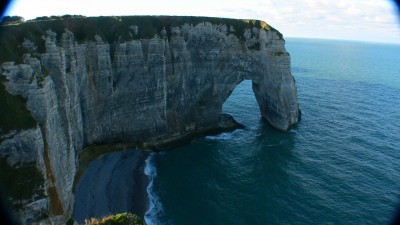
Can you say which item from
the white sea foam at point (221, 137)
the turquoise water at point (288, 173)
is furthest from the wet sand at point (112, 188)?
the white sea foam at point (221, 137)

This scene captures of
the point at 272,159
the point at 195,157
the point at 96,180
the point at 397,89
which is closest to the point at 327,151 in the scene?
the point at 272,159

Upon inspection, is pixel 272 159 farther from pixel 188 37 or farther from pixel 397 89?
pixel 397 89

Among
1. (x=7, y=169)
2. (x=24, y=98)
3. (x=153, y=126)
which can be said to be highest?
(x=24, y=98)

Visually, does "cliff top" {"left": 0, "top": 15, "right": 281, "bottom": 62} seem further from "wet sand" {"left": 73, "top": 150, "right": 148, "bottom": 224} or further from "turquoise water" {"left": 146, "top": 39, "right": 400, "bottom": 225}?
"turquoise water" {"left": 146, "top": 39, "right": 400, "bottom": 225}

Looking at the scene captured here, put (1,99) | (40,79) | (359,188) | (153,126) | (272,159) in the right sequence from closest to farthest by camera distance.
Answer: (1,99) < (40,79) < (359,188) < (272,159) < (153,126)

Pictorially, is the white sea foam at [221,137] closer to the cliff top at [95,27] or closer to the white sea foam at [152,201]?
the white sea foam at [152,201]

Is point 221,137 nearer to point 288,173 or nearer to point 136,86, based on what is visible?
point 288,173

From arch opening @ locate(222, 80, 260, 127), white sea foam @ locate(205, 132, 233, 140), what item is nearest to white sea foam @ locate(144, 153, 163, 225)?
white sea foam @ locate(205, 132, 233, 140)
